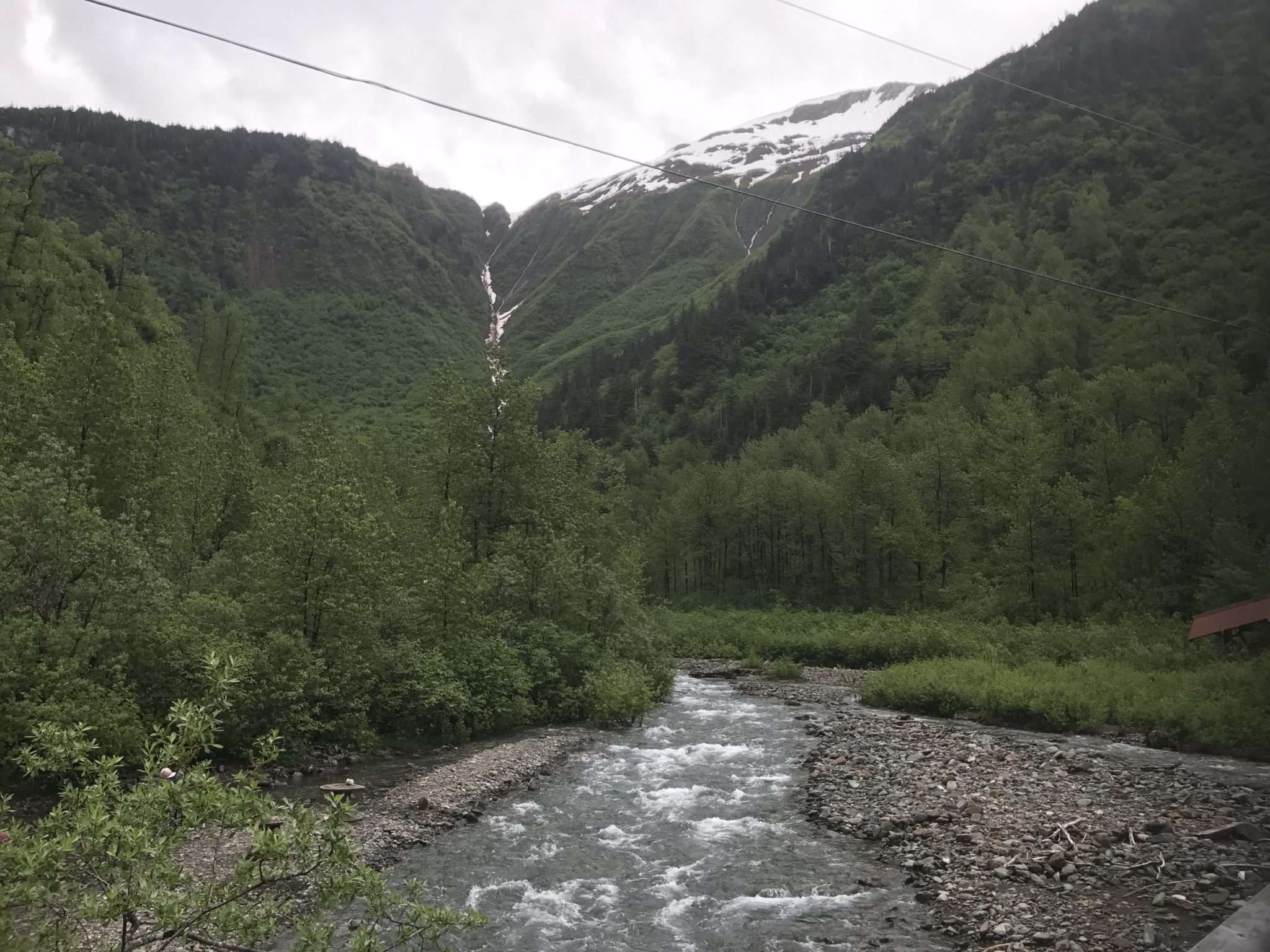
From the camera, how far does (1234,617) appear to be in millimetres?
6320

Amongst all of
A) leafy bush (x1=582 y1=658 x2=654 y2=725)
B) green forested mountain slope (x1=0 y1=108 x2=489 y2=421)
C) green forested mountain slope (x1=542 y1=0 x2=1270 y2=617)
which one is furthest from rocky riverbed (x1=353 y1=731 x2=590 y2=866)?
green forested mountain slope (x1=0 y1=108 x2=489 y2=421)

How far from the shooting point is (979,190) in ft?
424

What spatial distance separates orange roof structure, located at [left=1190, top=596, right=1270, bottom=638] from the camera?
5.88 m

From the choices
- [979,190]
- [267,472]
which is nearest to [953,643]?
[267,472]

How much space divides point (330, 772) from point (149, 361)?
26.9 metres

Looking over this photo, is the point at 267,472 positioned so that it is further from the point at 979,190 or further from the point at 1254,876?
the point at 979,190

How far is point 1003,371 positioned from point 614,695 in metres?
71.4

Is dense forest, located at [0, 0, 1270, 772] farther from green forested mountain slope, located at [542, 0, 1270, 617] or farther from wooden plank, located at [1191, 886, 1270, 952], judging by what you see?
wooden plank, located at [1191, 886, 1270, 952]

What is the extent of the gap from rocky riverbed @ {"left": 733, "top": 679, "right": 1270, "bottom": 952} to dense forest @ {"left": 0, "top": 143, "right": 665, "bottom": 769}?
469 inches

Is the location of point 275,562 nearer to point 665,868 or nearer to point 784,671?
point 665,868

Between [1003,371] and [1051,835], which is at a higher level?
[1003,371]

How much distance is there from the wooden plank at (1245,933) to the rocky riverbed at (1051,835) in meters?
8.23

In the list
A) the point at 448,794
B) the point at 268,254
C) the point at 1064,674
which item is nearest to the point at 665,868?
the point at 448,794

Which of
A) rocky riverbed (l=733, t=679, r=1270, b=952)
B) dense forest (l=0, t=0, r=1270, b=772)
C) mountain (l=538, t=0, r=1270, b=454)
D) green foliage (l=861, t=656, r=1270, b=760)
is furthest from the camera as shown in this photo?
mountain (l=538, t=0, r=1270, b=454)
